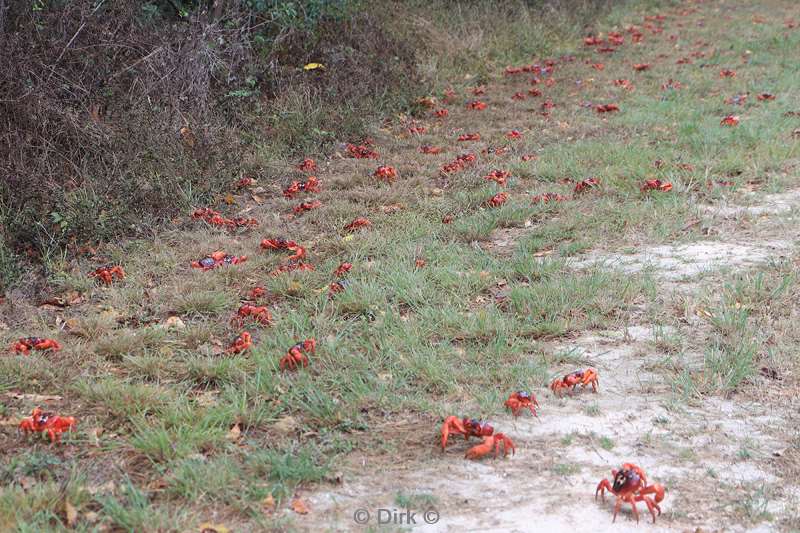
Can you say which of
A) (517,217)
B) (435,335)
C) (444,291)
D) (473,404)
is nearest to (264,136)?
(517,217)

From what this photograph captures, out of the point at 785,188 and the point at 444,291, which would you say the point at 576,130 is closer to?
the point at 785,188

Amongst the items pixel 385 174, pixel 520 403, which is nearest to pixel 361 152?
pixel 385 174

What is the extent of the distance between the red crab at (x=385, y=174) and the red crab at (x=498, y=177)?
2.65 ft

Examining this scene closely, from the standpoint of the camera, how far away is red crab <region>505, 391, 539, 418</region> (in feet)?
12.1

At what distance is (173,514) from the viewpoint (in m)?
3.03

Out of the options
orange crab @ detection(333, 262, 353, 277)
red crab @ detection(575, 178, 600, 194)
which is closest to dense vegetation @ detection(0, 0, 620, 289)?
orange crab @ detection(333, 262, 353, 277)

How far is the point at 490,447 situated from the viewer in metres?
3.39

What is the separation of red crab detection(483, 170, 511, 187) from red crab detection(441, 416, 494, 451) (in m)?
3.95

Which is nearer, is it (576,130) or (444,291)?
(444,291)

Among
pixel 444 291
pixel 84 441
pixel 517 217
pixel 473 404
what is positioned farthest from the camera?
pixel 517 217

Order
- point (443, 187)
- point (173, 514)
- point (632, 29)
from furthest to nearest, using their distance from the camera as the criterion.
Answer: point (632, 29), point (443, 187), point (173, 514)

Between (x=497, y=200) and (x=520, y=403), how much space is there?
10.4 ft

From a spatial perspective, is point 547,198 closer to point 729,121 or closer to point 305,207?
point 305,207

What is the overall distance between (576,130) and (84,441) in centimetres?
660
